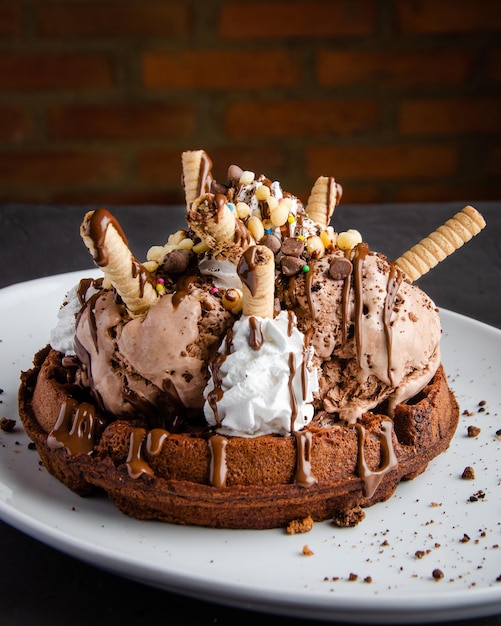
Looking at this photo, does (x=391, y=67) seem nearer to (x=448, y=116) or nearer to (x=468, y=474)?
(x=448, y=116)

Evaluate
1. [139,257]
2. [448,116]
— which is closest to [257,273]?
[139,257]

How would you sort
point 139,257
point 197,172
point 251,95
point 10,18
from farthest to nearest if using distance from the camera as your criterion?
point 251,95 → point 10,18 → point 139,257 → point 197,172

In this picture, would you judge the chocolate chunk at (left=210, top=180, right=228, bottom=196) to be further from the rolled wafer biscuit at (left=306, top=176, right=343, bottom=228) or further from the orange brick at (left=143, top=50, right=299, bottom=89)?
the orange brick at (left=143, top=50, right=299, bottom=89)

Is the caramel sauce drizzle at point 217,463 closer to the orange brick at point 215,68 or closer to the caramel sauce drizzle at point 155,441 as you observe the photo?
the caramel sauce drizzle at point 155,441

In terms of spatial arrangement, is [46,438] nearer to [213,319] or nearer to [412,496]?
[213,319]

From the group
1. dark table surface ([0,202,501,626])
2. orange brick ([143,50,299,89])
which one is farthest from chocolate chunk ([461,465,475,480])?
orange brick ([143,50,299,89])

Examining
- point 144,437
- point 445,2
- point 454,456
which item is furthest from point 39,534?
point 445,2
